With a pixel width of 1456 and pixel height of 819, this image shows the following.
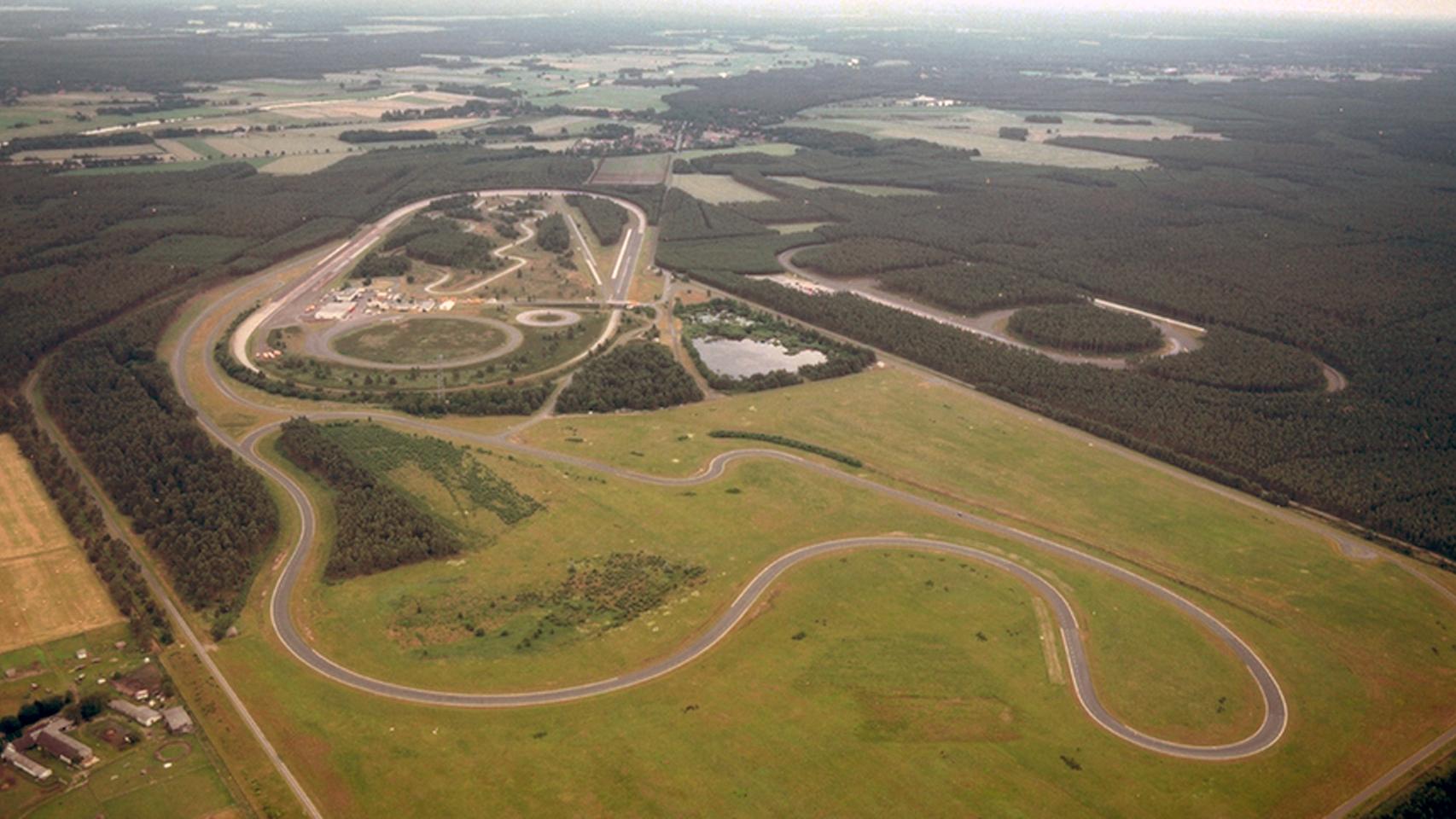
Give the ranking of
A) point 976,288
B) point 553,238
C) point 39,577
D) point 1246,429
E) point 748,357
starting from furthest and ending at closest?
point 553,238
point 976,288
point 748,357
point 1246,429
point 39,577

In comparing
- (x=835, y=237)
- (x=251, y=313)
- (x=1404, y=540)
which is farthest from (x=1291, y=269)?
(x=251, y=313)

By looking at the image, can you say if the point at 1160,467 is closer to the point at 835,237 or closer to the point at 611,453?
the point at 611,453

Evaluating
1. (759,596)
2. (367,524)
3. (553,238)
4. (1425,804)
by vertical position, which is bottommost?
(1425,804)

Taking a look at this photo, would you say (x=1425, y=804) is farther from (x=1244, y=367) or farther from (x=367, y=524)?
(x=367, y=524)

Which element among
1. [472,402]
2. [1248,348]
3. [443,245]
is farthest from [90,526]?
[1248,348]

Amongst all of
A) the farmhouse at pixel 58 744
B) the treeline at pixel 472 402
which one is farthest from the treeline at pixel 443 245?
the farmhouse at pixel 58 744

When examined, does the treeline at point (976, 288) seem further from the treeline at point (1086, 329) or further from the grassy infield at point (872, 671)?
the grassy infield at point (872, 671)
